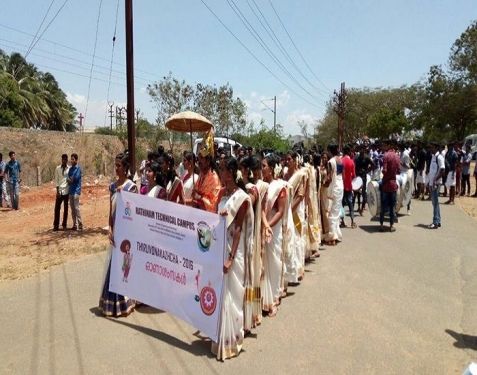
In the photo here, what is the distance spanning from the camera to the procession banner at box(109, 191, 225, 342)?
13.4 feet

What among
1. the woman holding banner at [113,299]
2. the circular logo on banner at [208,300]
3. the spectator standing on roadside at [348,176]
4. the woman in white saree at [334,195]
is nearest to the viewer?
the circular logo on banner at [208,300]

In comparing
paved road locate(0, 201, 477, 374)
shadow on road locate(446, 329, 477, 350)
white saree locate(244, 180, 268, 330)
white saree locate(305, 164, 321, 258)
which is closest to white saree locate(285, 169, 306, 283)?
paved road locate(0, 201, 477, 374)

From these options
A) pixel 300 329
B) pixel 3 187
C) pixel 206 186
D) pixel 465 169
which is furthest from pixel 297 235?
pixel 465 169

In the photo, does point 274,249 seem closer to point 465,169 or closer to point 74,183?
point 74,183

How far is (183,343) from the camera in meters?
4.38

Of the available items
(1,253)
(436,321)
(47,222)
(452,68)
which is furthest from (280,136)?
(436,321)

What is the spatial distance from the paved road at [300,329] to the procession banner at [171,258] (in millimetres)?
351

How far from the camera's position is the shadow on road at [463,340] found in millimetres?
4309

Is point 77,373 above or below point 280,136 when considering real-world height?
below

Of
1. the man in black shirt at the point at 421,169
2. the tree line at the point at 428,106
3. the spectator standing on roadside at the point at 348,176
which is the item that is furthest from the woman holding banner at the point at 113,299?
the tree line at the point at 428,106

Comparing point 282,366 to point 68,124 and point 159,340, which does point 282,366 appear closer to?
point 159,340

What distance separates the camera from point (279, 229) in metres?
5.20

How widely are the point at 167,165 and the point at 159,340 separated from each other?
209cm

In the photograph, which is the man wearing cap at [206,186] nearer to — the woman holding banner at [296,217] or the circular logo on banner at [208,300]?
the woman holding banner at [296,217]
